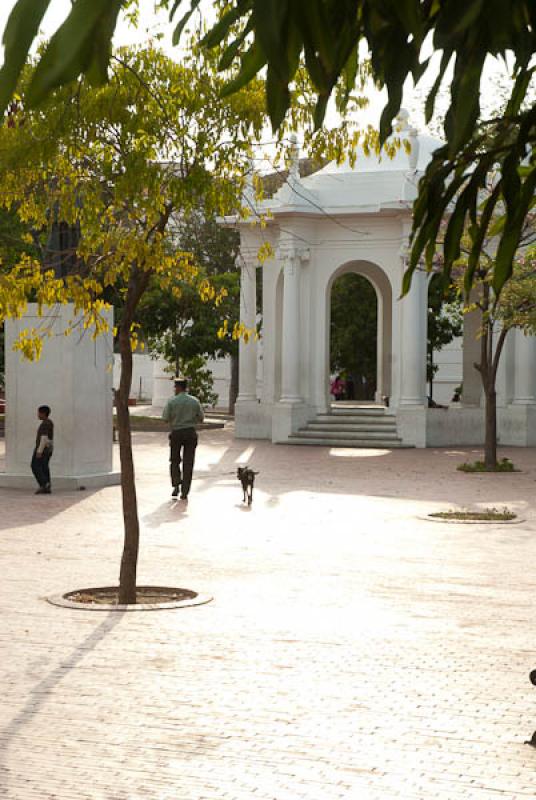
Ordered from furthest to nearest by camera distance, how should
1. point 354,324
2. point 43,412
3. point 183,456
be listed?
point 354,324 < point 43,412 < point 183,456

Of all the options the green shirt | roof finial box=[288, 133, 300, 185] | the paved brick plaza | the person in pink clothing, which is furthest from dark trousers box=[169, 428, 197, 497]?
the person in pink clothing

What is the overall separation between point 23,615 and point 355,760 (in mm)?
4474

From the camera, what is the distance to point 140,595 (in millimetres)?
11445

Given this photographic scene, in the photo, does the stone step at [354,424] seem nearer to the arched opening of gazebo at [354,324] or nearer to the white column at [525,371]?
the white column at [525,371]

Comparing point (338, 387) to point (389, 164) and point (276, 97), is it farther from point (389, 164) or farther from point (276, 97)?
point (276, 97)

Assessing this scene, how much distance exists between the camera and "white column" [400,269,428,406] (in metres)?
34.6

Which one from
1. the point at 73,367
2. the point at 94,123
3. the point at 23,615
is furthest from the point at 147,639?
the point at 73,367

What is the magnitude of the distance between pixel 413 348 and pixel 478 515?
17094 mm

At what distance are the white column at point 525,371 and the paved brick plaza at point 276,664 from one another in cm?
1833

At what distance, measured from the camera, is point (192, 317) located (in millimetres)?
46406

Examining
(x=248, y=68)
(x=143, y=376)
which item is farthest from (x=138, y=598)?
(x=143, y=376)

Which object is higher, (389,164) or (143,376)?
(389,164)

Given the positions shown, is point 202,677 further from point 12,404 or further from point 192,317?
point 192,317

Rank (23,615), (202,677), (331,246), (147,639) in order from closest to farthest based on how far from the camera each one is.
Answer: (202,677) < (147,639) < (23,615) < (331,246)
